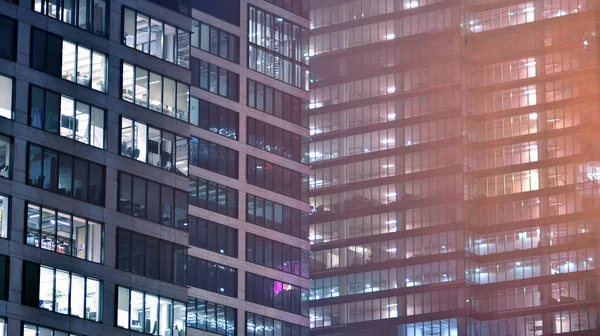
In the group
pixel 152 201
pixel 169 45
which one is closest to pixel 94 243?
pixel 152 201

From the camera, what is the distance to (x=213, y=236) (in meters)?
124

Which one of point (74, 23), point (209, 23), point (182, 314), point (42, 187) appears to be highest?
point (209, 23)

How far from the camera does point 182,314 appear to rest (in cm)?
8988

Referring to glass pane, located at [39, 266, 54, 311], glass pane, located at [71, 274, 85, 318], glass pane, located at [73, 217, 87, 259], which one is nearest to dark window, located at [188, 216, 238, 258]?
glass pane, located at [73, 217, 87, 259]

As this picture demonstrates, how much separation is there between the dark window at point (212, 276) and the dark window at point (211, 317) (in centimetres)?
129

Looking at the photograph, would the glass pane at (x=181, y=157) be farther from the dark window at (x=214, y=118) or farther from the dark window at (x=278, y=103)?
the dark window at (x=278, y=103)

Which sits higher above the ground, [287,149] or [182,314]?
[287,149]

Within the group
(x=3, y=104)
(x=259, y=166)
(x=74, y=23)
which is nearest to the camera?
(x=3, y=104)

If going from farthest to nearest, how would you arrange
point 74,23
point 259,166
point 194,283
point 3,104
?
point 259,166 < point 194,283 < point 74,23 < point 3,104

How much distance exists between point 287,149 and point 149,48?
40794mm

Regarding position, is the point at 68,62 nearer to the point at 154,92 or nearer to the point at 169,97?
the point at 154,92

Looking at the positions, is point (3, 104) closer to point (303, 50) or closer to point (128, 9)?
point (128, 9)

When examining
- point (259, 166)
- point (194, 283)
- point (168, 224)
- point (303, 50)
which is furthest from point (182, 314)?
point (303, 50)

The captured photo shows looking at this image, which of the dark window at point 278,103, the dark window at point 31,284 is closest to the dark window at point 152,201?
the dark window at point 31,284
